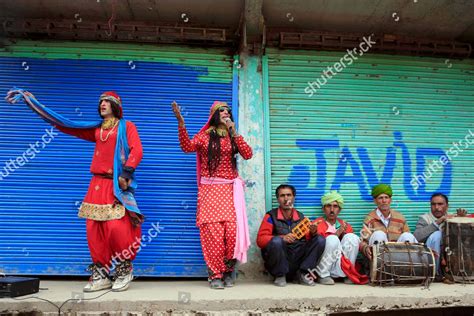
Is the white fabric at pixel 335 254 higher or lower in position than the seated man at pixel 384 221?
lower

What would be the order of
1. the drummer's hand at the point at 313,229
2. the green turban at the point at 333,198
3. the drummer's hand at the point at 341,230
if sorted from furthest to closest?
1. the green turban at the point at 333,198
2. the drummer's hand at the point at 341,230
3. the drummer's hand at the point at 313,229

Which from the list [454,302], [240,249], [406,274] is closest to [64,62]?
[240,249]

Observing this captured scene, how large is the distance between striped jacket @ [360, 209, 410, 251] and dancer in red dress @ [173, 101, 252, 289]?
4.97ft

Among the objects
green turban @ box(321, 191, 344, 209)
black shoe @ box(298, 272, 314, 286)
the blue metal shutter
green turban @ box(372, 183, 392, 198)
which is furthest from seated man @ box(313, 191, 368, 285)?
the blue metal shutter

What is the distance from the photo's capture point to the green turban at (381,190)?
14.8 feet

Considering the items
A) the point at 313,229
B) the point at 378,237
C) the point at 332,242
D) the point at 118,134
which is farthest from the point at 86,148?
the point at 378,237

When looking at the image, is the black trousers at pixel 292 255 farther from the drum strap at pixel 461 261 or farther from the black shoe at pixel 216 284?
the drum strap at pixel 461 261

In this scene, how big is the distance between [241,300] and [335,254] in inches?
51.3

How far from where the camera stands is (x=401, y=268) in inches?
150

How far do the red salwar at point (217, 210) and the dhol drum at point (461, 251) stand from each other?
232cm

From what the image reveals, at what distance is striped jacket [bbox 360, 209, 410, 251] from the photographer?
14.3 feet

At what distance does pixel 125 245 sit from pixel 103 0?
2885mm

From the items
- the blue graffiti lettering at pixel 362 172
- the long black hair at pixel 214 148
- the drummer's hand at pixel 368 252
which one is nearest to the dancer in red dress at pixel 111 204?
the long black hair at pixel 214 148

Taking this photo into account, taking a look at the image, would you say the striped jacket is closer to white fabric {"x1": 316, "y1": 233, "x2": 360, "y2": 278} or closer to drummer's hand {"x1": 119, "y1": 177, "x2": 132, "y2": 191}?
white fabric {"x1": 316, "y1": 233, "x2": 360, "y2": 278}
